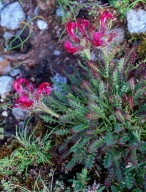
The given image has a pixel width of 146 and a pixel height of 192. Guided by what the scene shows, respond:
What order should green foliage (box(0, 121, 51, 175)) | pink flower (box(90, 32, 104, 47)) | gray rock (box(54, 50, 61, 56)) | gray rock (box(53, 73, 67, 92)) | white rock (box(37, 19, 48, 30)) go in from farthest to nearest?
white rock (box(37, 19, 48, 30)) < gray rock (box(54, 50, 61, 56)) < gray rock (box(53, 73, 67, 92)) < green foliage (box(0, 121, 51, 175)) < pink flower (box(90, 32, 104, 47))

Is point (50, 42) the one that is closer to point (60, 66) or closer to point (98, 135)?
point (60, 66)

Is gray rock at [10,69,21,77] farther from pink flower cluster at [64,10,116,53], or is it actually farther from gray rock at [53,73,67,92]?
pink flower cluster at [64,10,116,53]

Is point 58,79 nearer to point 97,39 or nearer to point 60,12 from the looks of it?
point 60,12

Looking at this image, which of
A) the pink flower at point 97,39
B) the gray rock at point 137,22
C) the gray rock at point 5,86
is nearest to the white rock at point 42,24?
the gray rock at point 5,86

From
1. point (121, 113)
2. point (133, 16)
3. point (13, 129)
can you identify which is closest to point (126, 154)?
point (121, 113)

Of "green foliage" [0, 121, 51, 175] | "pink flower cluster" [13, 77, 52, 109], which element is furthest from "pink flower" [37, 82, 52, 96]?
"green foliage" [0, 121, 51, 175]

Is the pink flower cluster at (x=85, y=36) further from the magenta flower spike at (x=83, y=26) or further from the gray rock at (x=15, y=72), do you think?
the gray rock at (x=15, y=72)
